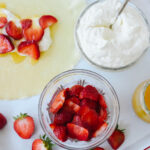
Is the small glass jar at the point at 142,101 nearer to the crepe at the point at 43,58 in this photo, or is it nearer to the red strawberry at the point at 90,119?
the red strawberry at the point at 90,119

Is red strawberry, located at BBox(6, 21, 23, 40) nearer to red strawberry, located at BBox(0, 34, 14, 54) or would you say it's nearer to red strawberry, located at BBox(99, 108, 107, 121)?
red strawberry, located at BBox(0, 34, 14, 54)

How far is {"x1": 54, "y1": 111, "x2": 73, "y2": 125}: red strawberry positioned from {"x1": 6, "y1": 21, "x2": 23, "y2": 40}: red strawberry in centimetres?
46

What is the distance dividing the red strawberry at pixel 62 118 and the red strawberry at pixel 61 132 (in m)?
0.02

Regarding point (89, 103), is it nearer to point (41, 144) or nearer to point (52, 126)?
point (52, 126)

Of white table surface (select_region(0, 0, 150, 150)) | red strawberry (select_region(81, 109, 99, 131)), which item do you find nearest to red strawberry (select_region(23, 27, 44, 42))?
white table surface (select_region(0, 0, 150, 150))

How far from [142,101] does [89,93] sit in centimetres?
24

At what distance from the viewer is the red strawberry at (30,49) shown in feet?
4.22

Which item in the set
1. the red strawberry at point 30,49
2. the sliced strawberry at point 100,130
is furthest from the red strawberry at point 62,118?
the red strawberry at point 30,49

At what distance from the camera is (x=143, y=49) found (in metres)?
1.08

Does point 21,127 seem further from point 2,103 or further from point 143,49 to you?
point 143,49

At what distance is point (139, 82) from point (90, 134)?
38 cm

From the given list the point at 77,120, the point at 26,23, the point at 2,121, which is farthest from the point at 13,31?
the point at 77,120

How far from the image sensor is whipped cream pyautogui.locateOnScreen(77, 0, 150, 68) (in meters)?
1.06

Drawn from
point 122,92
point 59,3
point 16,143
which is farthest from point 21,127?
point 59,3
